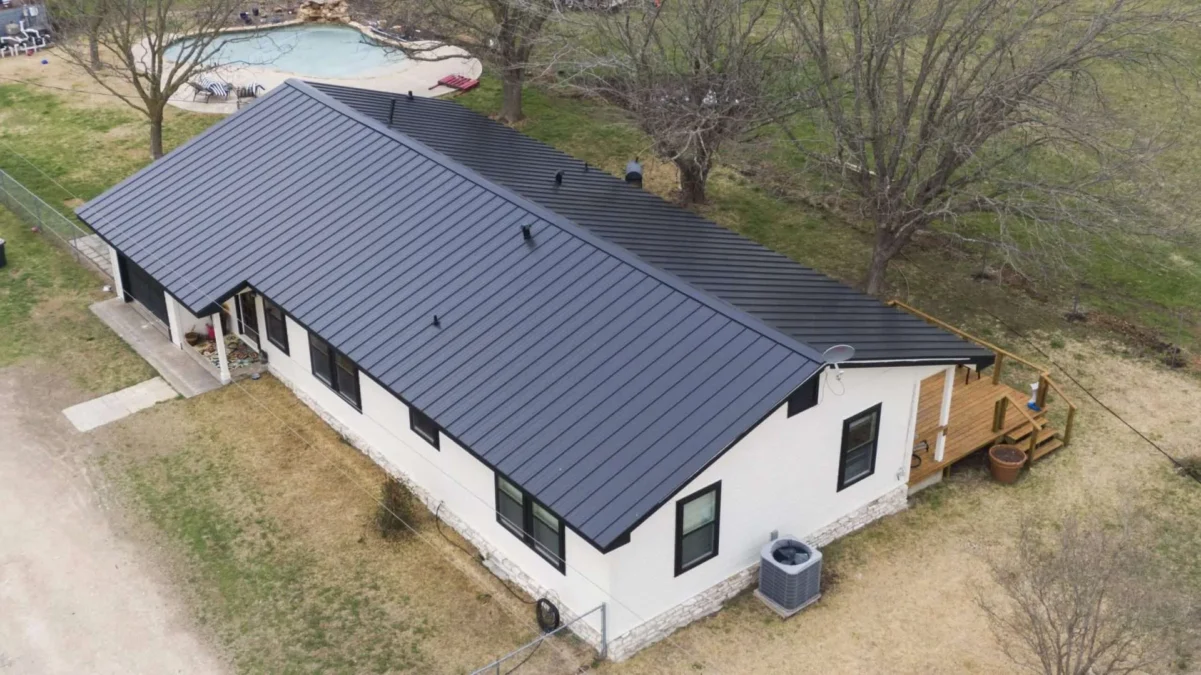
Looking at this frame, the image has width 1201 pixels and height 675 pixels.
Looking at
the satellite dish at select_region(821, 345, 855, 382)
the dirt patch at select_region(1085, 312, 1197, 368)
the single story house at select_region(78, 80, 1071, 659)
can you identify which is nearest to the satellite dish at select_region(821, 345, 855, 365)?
the satellite dish at select_region(821, 345, 855, 382)

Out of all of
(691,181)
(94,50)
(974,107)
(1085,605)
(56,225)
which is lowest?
(56,225)

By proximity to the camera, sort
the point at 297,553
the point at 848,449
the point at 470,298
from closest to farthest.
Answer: the point at 848,449
the point at 297,553
the point at 470,298

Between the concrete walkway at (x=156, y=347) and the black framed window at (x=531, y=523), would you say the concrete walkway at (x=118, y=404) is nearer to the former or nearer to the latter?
the concrete walkway at (x=156, y=347)

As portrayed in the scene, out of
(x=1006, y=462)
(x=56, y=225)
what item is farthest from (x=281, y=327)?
(x=1006, y=462)

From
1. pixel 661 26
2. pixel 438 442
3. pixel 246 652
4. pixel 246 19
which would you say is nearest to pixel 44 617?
pixel 246 652

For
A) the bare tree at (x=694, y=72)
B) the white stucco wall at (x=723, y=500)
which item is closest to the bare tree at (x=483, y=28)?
the bare tree at (x=694, y=72)

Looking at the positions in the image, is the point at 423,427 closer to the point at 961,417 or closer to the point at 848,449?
the point at 848,449

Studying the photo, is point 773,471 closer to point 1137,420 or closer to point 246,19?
point 1137,420
